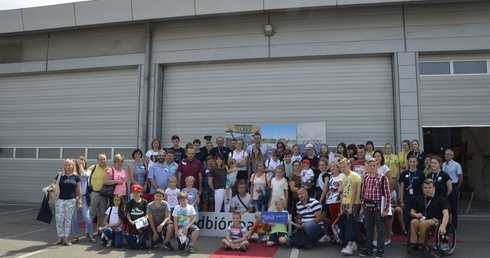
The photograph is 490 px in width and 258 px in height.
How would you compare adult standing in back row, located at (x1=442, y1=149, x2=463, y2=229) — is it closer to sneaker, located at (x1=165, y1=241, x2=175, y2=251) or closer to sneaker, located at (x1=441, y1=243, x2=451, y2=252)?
sneaker, located at (x1=441, y1=243, x2=451, y2=252)

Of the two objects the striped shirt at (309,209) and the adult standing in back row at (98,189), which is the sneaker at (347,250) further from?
the adult standing in back row at (98,189)

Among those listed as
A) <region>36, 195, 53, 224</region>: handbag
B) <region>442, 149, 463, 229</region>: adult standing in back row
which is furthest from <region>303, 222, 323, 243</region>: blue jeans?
<region>36, 195, 53, 224</region>: handbag

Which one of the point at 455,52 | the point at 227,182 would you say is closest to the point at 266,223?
the point at 227,182

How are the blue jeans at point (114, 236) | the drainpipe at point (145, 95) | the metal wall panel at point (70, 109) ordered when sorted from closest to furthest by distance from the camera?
1. the blue jeans at point (114, 236)
2. the drainpipe at point (145, 95)
3. the metal wall panel at point (70, 109)

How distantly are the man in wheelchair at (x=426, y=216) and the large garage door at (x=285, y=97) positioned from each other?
465 centimetres

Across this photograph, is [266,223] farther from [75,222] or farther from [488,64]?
[488,64]

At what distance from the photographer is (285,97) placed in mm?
11305

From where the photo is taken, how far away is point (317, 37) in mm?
11078

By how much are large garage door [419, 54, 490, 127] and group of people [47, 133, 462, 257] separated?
2617mm

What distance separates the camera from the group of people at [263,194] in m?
6.28

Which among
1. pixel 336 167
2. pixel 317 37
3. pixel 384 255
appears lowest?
pixel 384 255

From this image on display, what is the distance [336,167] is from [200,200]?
321 centimetres

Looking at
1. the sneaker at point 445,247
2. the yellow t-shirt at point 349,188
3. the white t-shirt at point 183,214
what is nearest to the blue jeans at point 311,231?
the yellow t-shirt at point 349,188

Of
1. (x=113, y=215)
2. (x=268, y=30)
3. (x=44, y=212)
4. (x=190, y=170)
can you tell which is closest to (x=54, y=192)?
(x=44, y=212)
